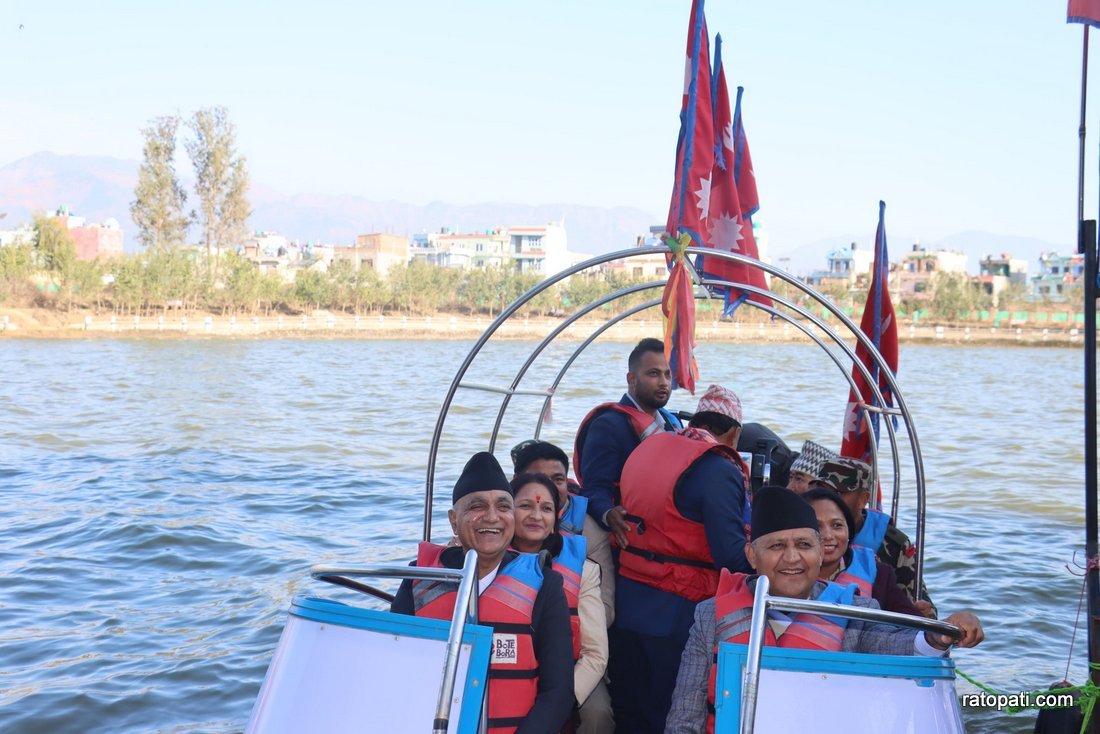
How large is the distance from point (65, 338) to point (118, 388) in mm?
23514

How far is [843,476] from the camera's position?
4098 mm

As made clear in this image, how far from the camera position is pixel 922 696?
2607 millimetres

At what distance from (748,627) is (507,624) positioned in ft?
2.23

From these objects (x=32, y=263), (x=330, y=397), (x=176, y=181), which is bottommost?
(x=330, y=397)

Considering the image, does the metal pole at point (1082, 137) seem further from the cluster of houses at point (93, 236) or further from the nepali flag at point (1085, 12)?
the cluster of houses at point (93, 236)

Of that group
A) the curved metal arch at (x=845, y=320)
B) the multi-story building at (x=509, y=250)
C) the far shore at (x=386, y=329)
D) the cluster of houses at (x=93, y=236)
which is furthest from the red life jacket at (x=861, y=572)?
the cluster of houses at (x=93, y=236)

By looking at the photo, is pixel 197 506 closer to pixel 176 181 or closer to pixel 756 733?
pixel 756 733

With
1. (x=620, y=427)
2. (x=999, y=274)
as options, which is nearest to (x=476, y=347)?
(x=620, y=427)

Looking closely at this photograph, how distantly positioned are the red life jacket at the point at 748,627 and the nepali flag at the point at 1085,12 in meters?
2.70

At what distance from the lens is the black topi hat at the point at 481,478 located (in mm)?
3334

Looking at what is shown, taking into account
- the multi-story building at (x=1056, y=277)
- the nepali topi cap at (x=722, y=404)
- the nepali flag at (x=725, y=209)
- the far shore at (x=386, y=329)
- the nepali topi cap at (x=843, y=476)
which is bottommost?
the far shore at (x=386, y=329)

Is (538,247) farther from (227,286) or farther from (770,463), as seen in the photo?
(770,463)

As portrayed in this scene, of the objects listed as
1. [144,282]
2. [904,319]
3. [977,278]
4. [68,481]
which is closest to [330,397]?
[68,481]

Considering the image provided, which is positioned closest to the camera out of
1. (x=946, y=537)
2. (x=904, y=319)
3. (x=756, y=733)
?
(x=756, y=733)
